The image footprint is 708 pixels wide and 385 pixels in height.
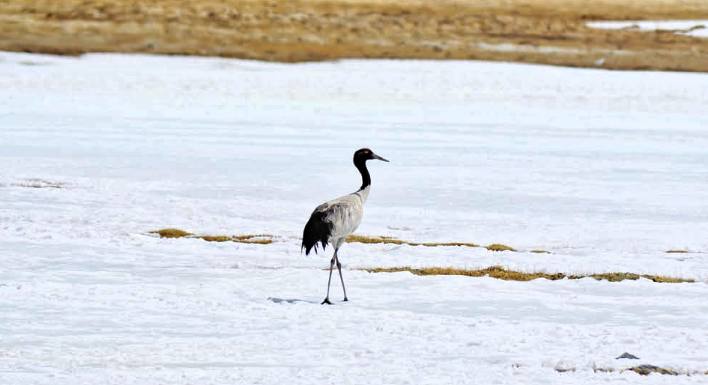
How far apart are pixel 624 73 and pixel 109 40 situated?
66.4ft

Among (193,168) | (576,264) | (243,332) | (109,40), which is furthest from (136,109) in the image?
(243,332)

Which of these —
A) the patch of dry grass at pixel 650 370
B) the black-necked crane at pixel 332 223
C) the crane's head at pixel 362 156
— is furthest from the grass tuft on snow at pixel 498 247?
the patch of dry grass at pixel 650 370

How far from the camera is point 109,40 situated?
52.7 metres

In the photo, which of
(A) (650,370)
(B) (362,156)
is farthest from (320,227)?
(A) (650,370)

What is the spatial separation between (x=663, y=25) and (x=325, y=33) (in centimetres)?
1807

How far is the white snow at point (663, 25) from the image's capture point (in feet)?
204

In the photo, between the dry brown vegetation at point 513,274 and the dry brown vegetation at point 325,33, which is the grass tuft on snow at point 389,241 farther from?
the dry brown vegetation at point 325,33

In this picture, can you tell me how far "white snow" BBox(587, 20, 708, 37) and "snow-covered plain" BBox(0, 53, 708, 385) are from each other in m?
19.6

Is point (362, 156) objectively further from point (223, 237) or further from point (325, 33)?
point (325, 33)

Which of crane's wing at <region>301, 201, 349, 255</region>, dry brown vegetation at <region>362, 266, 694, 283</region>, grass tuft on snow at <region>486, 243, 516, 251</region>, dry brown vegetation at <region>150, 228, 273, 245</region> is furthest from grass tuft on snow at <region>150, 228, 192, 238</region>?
crane's wing at <region>301, 201, 349, 255</region>

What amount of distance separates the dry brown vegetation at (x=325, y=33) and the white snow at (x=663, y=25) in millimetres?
1069

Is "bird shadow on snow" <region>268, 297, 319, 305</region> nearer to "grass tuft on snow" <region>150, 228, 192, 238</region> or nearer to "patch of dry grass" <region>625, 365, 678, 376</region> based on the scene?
"patch of dry grass" <region>625, 365, 678, 376</region>

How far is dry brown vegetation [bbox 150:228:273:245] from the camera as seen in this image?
713 inches

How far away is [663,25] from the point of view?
64500 mm
